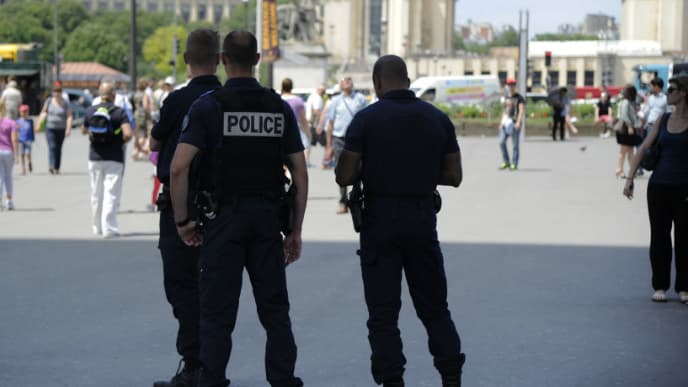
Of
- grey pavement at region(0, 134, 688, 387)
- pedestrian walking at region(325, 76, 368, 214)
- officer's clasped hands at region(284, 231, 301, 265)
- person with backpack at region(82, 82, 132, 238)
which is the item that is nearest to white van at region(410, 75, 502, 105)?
pedestrian walking at region(325, 76, 368, 214)

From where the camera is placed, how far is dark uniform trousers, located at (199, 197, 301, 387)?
20.6 feet

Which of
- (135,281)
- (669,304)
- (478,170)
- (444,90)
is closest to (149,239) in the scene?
(135,281)

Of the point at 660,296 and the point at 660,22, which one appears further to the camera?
the point at 660,22

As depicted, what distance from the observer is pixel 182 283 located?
695 centimetres

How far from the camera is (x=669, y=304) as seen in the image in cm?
1022

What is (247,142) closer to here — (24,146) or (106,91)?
(106,91)

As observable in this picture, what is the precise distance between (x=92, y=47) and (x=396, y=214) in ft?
424

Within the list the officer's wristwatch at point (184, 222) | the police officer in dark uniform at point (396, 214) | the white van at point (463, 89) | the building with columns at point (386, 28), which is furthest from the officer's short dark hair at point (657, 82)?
the building with columns at point (386, 28)

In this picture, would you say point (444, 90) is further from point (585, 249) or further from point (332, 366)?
point (332, 366)

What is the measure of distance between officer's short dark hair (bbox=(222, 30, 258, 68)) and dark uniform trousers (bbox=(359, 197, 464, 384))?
0.92 m

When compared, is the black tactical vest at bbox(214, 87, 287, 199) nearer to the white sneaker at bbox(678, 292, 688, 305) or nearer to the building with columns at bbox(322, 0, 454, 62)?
the white sneaker at bbox(678, 292, 688, 305)

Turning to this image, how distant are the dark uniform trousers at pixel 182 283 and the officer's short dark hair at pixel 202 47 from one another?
0.75m

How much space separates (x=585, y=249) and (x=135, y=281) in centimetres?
472

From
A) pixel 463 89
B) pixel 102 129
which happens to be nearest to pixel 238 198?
pixel 102 129
